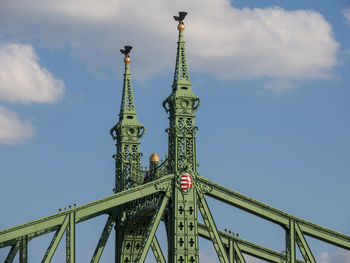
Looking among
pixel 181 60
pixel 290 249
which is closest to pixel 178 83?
pixel 181 60

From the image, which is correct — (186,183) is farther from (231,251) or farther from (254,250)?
(254,250)

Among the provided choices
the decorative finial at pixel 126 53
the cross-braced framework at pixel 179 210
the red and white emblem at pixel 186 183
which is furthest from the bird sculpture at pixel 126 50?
the red and white emblem at pixel 186 183

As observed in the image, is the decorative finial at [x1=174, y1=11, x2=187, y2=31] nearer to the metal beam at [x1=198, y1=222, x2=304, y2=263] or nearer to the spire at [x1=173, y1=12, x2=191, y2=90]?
the spire at [x1=173, y1=12, x2=191, y2=90]

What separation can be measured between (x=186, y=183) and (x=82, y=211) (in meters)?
8.83

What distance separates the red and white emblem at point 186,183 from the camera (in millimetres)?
90625

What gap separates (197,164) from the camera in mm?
91688

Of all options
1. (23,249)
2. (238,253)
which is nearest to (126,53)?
(238,253)

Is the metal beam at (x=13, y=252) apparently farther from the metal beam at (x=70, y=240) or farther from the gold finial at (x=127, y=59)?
the gold finial at (x=127, y=59)

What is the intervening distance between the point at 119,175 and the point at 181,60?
1783 cm

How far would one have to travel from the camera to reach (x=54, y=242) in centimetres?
8894

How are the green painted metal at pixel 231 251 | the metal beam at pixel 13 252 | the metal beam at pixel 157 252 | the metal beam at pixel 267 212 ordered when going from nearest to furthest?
1. the metal beam at pixel 13 252
2. the metal beam at pixel 267 212
3. the green painted metal at pixel 231 251
4. the metal beam at pixel 157 252

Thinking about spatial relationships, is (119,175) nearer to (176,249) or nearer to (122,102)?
(122,102)

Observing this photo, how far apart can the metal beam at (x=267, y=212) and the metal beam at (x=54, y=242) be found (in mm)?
11737

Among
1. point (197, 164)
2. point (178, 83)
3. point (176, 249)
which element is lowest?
point (176, 249)
